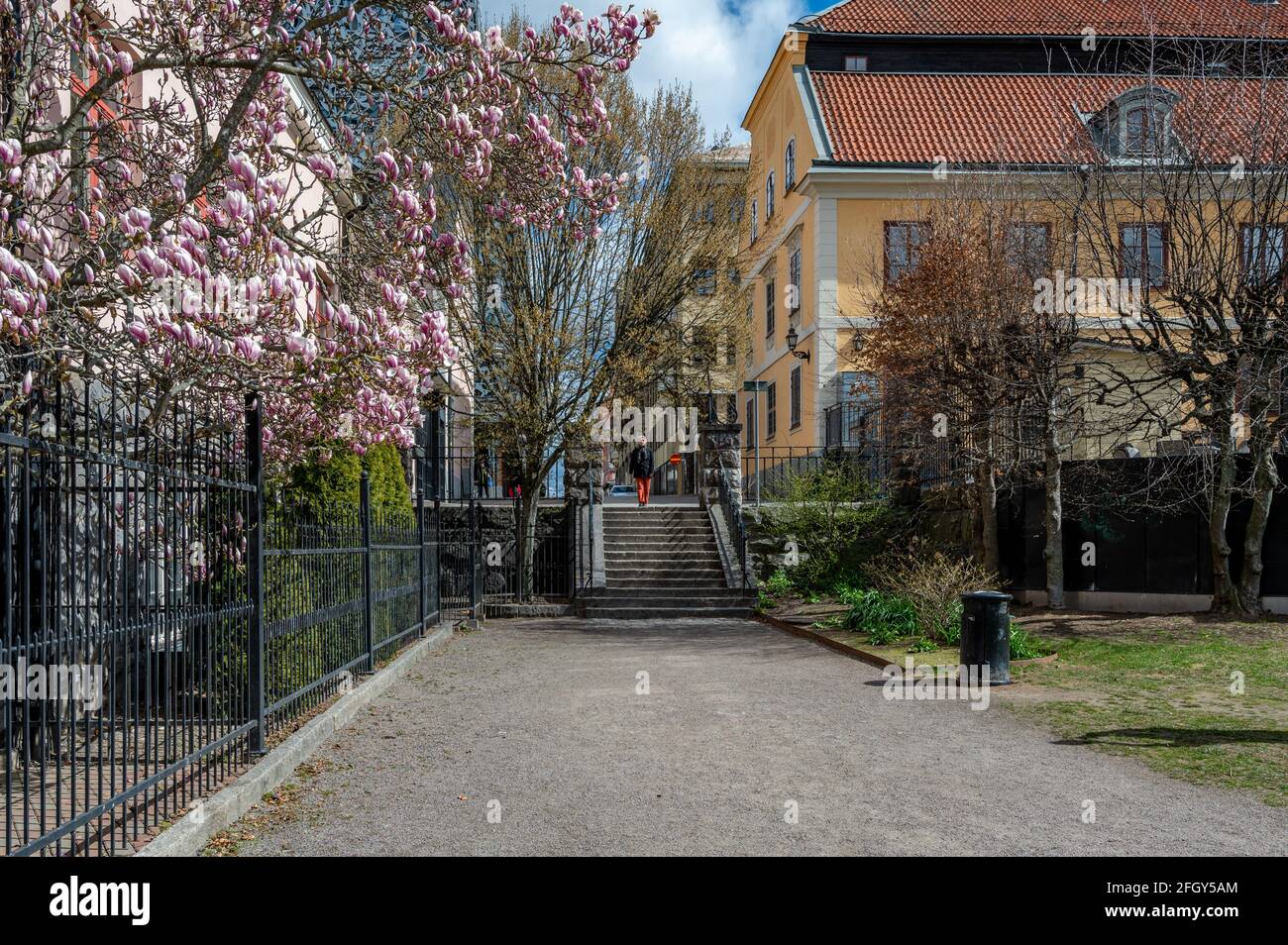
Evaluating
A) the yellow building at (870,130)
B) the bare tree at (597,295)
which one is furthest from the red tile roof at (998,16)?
the bare tree at (597,295)

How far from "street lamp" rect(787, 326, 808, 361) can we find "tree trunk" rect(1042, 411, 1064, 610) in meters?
12.5

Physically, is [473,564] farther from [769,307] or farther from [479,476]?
[769,307]

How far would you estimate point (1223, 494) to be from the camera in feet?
52.1

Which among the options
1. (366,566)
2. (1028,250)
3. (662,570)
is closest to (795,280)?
(662,570)

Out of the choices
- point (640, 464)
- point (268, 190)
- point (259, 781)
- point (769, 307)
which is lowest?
point (259, 781)

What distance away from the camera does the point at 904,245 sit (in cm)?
2548

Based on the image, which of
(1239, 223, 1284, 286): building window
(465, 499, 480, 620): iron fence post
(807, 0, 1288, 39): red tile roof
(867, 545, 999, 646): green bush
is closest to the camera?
(867, 545, 999, 646): green bush

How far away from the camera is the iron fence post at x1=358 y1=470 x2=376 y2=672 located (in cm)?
1177

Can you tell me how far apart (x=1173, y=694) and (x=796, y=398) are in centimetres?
2176

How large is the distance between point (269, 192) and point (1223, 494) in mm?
13776

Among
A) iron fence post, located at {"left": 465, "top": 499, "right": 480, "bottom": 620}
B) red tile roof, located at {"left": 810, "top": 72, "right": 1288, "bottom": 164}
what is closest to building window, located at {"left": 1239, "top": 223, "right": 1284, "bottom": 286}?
red tile roof, located at {"left": 810, "top": 72, "right": 1288, "bottom": 164}

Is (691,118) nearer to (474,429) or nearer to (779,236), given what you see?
(474,429)

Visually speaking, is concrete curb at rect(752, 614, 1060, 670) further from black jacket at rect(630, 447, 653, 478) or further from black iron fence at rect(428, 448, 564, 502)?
black jacket at rect(630, 447, 653, 478)
